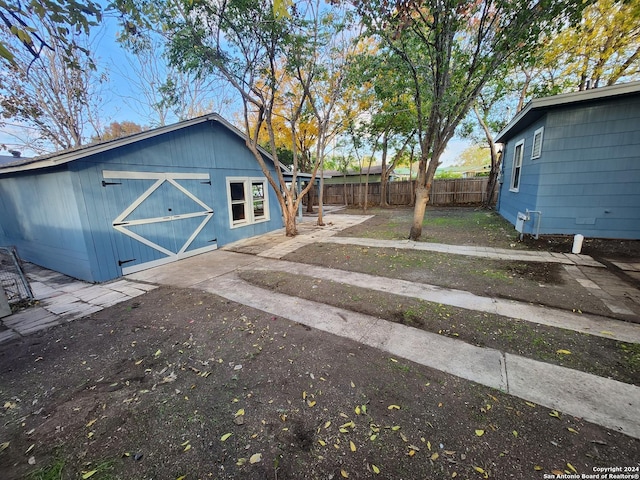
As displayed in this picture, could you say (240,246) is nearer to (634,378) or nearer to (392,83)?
(392,83)

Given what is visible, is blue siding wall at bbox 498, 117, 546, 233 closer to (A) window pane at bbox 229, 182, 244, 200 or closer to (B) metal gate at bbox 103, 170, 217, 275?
(A) window pane at bbox 229, 182, 244, 200

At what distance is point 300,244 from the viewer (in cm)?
762

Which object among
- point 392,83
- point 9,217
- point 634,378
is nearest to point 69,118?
point 9,217

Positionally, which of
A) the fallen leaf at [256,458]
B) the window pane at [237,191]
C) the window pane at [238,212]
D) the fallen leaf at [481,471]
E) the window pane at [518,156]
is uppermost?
the window pane at [518,156]

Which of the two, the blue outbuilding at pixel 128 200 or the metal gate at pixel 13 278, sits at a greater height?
the blue outbuilding at pixel 128 200

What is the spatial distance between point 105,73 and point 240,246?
1017cm

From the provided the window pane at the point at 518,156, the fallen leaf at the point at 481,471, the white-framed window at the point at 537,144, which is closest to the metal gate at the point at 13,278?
the fallen leaf at the point at 481,471

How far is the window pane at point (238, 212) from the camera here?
27.8 feet

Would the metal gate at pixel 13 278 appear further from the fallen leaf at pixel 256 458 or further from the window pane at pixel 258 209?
the window pane at pixel 258 209

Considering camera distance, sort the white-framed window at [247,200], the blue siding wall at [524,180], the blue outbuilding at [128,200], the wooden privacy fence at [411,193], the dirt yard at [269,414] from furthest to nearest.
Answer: the wooden privacy fence at [411,193] → the white-framed window at [247,200] → the blue siding wall at [524,180] → the blue outbuilding at [128,200] → the dirt yard at [269,414]

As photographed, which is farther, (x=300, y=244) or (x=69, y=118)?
(x=69, y=118)

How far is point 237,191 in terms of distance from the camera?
332 inches

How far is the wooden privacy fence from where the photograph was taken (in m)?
15.9

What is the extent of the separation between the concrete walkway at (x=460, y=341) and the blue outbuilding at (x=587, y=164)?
148 centimetres
